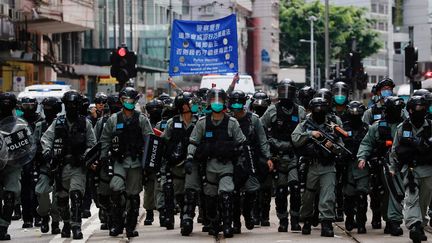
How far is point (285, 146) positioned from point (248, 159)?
31.3 inches

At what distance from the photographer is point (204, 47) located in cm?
2550

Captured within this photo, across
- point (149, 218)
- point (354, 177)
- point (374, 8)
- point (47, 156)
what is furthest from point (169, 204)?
point (374, 8)

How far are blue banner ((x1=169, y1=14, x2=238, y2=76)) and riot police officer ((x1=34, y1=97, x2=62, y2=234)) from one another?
998cm

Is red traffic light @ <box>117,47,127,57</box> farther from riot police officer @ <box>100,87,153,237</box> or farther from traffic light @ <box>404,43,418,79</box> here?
riot police officer @ <box>100,87,153,237</box>

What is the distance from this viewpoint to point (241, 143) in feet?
46.1

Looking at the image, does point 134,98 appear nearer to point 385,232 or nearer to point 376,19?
point 385,232

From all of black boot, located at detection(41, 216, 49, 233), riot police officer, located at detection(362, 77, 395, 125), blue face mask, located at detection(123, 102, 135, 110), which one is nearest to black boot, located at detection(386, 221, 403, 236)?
riot police officer, located at detection(362, 77, 395, 125)

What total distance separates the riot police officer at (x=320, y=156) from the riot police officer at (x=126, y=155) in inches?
82.0

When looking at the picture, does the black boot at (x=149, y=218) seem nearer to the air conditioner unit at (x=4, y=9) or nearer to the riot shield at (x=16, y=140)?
the riot shield at (x=16, y=140)

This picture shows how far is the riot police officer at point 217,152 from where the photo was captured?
1388cm

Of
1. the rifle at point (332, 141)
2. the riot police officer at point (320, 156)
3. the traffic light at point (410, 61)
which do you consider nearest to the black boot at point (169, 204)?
the riot police officer at point (320, 156)

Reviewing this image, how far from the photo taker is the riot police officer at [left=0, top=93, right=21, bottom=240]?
14.2 metres

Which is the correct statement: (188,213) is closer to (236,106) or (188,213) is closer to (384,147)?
(236,106)

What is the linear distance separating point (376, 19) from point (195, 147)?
296 feet
